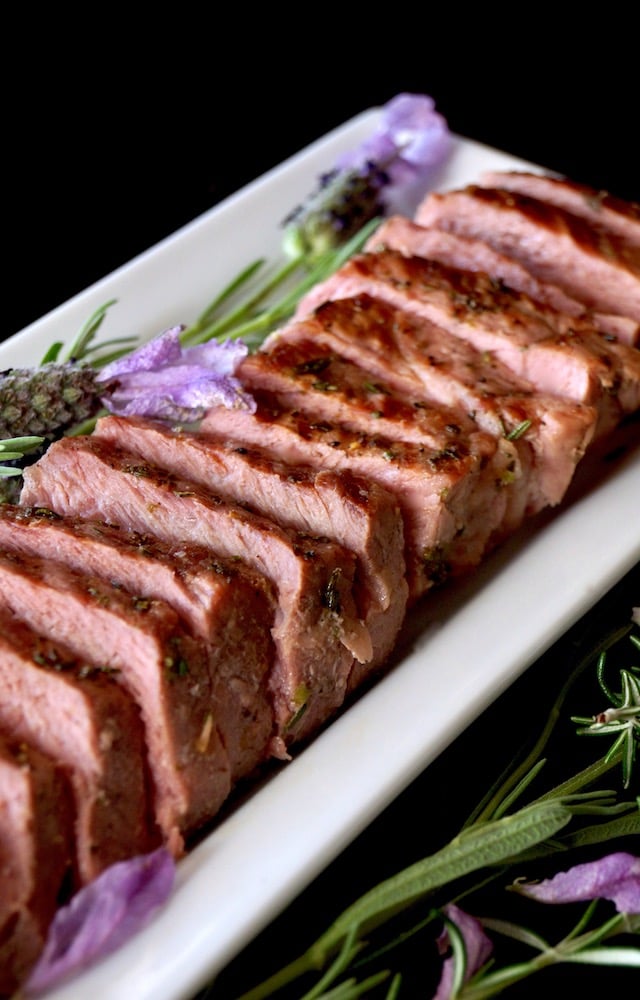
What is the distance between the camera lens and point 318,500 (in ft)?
15.3

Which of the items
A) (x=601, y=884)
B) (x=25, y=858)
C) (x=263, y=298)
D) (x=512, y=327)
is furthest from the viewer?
(x=263, y=298)

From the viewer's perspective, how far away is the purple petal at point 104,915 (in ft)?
12.3

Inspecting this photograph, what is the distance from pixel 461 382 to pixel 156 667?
1823 mm

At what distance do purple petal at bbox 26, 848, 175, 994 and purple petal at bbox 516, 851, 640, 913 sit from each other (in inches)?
46.0

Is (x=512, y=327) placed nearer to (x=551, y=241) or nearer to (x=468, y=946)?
(x=551, y=241)

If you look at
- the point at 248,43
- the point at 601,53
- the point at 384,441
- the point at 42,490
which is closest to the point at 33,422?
the point at 42,490

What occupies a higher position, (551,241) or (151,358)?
(151,358)

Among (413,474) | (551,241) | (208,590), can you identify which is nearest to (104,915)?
(208,590)

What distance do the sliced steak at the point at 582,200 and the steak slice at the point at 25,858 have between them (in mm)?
3773

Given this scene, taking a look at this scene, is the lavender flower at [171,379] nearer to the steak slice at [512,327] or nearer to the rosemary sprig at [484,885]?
the steak slice at [512,327]

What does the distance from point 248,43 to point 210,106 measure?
675 millimetres

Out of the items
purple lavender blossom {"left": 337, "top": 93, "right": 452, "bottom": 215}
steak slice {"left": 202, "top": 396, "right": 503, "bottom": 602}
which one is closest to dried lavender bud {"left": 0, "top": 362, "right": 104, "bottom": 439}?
steak slice {"left": 202, "top": 396, "right": 503, "bottom": 602}

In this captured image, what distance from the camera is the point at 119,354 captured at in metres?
5.98

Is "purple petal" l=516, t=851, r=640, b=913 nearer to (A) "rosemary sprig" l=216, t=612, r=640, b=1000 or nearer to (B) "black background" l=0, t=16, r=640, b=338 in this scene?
(A) "rosemary sprig" l=216, t=612, r=640, b=1000
